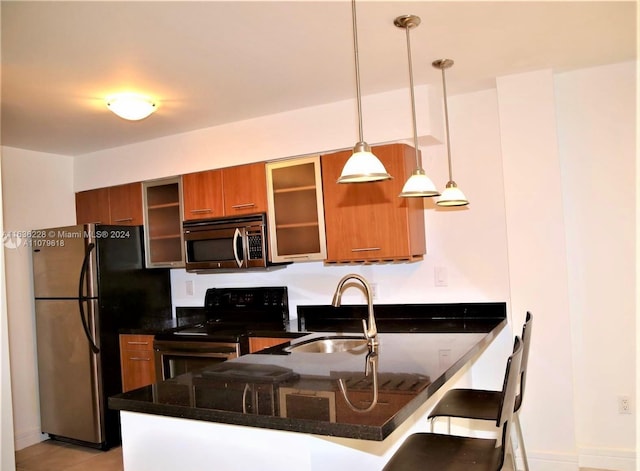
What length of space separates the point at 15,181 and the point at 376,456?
382 cm

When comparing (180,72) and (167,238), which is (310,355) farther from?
(167,238)

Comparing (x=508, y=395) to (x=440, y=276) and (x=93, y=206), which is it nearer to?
(x=440, y=276)

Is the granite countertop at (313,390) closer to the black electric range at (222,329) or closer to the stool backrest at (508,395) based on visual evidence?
the stool backrest at (508,395)

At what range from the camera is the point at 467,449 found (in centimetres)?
181

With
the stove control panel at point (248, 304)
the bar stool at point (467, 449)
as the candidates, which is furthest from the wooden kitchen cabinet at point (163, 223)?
the bar stool at point (467, 449)

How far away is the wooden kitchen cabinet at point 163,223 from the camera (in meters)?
4.14

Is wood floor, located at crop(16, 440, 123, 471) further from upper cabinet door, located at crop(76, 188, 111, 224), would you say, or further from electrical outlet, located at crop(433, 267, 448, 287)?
electrical outlet, located at crop(433, 267, 448, 287)

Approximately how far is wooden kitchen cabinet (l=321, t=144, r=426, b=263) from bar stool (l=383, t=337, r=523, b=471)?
1545 mm

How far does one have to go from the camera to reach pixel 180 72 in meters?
2.77

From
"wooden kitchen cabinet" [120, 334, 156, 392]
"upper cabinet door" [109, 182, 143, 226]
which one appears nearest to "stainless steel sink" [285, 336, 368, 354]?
"wooden kitchen cabinet" [120, 334, 156, 392]

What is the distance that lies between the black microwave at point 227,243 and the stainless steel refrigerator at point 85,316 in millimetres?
547

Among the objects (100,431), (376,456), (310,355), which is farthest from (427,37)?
(100,431)

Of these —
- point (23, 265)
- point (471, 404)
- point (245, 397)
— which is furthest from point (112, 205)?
point (471, 404)

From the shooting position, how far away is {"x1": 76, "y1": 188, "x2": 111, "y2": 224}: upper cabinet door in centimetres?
445
